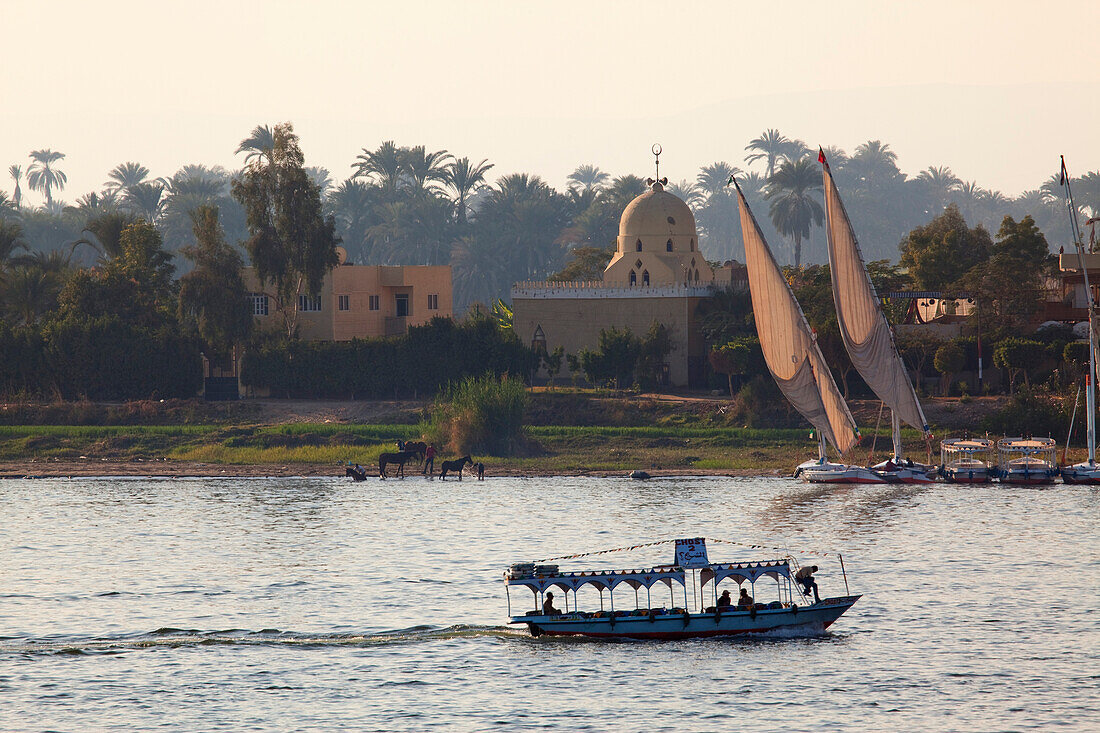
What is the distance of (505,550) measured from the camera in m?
50.1

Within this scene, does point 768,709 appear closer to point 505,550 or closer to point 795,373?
point 505,550

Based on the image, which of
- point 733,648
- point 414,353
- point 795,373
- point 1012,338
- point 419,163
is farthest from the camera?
point 419,163

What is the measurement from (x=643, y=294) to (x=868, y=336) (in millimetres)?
27465

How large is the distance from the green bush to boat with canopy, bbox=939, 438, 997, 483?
2130 cm

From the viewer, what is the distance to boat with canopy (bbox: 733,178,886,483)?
215 feet

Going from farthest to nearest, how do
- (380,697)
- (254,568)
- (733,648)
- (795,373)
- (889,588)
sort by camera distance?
(795,373) → (254,568) → (889,588) → (733,648) → (380,697)

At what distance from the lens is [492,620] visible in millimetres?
38688

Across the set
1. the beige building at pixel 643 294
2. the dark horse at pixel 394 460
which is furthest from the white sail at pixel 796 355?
the beige building at pixel 643 294

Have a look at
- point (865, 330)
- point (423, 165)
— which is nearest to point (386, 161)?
point (423, 165)

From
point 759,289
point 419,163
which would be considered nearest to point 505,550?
point 759,289

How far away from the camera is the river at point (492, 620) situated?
1230 inches

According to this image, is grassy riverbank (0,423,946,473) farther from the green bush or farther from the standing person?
the standing person

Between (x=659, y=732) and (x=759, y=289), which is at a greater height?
(x=759, y=289)

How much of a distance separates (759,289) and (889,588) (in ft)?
84.7
